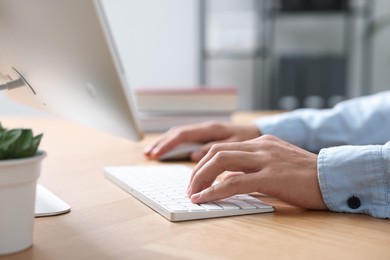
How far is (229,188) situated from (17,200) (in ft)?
0.83

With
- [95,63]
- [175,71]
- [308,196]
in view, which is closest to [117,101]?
[95,63]

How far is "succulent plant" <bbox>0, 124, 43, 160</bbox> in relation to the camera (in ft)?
1.33

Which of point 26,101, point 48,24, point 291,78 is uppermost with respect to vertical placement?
point 48,24

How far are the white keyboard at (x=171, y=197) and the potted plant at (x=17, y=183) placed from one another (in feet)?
0.55

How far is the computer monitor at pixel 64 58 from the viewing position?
0.53m

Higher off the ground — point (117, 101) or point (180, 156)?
point (117, 101)

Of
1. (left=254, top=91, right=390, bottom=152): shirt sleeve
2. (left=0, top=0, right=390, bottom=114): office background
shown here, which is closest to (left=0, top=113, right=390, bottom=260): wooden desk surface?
(left=254, top=91, right=390, bottom=152): shirt sleeve

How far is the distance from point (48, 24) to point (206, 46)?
241 cm

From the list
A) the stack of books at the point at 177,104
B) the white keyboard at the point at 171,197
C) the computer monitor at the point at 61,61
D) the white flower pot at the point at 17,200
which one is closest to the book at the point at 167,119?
the stack of books at the point at 177,104

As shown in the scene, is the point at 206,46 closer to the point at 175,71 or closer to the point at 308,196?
the point at 175,71

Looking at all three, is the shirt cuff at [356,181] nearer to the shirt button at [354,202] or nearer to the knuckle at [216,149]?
the shirt button at [354,202]

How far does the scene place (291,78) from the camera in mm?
2770

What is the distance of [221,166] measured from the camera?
616 millimetres

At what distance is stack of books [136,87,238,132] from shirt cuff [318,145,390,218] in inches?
29.9
